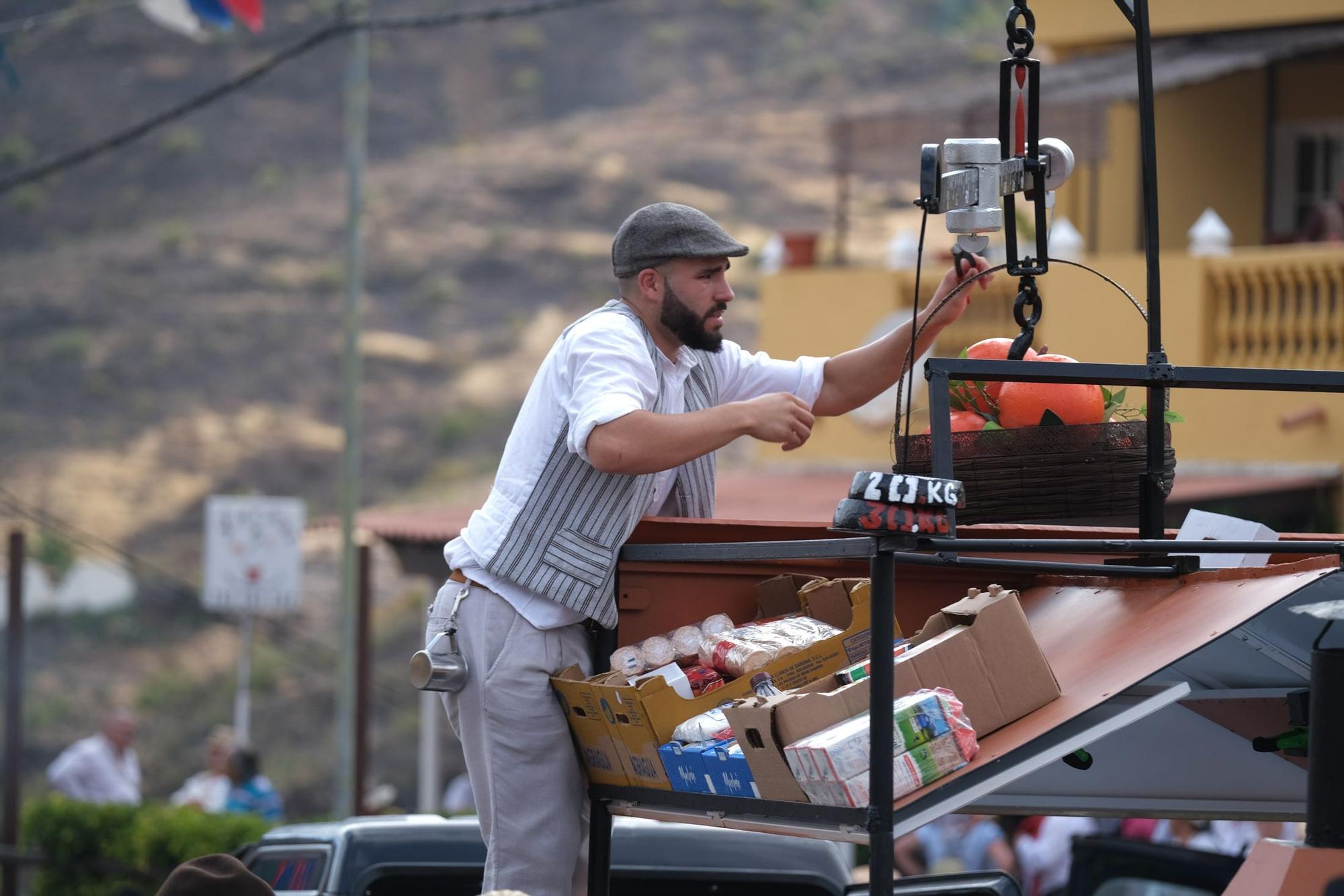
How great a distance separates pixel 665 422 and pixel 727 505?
377 inches

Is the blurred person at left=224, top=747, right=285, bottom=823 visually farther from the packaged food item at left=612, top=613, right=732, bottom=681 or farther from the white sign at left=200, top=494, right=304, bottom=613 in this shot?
the packaged food item at left=612, top=613, right=732, bottom=681

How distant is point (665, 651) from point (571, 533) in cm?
32

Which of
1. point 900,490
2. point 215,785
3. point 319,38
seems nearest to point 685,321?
point 900,490

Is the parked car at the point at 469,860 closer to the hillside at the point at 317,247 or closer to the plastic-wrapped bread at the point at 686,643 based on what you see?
the plastic-wrapped bread at the point at 686,643

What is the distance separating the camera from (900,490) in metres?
2.69

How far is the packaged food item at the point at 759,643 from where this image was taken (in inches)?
133

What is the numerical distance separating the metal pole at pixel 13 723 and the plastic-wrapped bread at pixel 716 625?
9344 millimetres

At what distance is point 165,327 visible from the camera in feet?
155

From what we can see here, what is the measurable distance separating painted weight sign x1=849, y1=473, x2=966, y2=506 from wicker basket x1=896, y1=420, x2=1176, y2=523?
Answer: 0.62 meters

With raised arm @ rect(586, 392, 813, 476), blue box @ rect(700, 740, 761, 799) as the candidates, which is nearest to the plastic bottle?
blue box @ rect(700, 740, 761, 799)

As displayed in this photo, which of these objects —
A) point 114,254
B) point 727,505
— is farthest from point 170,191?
point 727,505

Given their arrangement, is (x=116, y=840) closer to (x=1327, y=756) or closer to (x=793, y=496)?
(x=793, y=496)

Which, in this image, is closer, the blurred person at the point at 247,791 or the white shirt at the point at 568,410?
the white shirt at the point at 568,410

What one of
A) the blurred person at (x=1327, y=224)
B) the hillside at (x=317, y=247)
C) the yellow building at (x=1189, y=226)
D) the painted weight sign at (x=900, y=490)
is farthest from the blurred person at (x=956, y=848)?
the hillside at (x=317, y=247)
